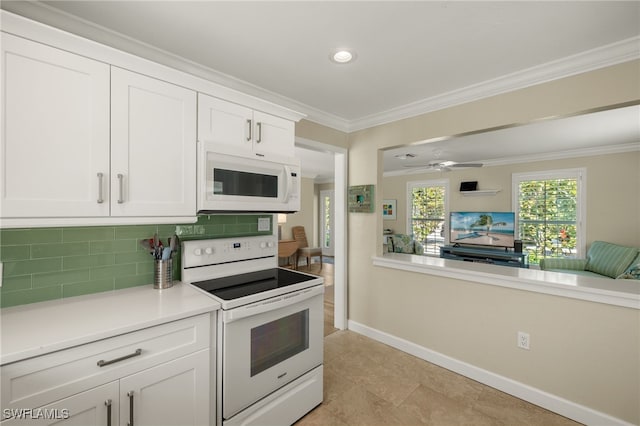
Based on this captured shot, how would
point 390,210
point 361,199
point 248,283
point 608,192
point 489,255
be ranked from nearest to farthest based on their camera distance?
point 248,283 → point 361,199 → point 608,192 → point 489,255 → point 390,210

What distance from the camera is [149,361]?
1.31m

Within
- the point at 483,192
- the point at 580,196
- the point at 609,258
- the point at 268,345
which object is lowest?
the point at 268,345

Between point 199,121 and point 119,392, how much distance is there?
4.73 ft

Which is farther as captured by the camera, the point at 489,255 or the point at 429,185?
the point at 429,185

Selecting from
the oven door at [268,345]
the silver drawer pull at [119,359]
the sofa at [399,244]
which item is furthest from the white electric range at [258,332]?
the sofa at [399,244]

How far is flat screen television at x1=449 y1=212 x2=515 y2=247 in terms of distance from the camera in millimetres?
5391

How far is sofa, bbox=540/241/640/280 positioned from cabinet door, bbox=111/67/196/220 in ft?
16.5

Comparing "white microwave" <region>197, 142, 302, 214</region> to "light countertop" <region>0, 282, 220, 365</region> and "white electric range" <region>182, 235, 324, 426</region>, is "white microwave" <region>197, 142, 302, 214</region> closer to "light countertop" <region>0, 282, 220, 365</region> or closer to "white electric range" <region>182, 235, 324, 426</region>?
"white electric range" <region>182, 235, 324, 426</region>

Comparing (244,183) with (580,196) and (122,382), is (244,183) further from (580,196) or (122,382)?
(580,196)

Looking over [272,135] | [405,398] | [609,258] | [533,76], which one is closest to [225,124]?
[272,135]

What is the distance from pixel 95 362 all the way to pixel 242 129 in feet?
4.79

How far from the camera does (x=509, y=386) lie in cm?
223

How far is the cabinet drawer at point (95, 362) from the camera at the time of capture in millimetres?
1020

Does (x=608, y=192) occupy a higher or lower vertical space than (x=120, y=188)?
higher
